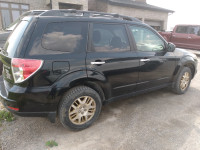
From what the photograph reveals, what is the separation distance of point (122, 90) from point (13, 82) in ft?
6.02

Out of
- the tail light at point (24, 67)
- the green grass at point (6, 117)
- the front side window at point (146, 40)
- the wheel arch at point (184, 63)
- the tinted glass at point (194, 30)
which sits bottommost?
the green grass at point (6, 117)

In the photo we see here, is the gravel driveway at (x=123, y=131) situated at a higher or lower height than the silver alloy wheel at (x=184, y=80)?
lower

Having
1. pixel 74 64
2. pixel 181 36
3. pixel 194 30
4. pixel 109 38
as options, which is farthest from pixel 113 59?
pixel 181 36

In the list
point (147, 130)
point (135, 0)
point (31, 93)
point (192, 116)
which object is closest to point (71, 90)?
point (31, 93)

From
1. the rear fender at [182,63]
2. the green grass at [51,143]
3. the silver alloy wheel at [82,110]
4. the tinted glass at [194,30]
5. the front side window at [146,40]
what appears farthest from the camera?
the tinted glass at [194,30]

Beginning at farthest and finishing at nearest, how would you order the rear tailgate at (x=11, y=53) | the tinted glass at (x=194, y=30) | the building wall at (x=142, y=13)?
the building wall at (x=142, y=13), the tinted glass at (x=194, y=30), the rear tailgate at (x=11, y=53)

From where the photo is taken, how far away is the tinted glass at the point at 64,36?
2.27 metres

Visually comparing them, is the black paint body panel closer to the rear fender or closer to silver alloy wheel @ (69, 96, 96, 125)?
silver alloy wheel @ (69, 96, 96, 125)

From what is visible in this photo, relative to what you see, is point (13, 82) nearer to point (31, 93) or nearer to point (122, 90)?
point (31, 93)

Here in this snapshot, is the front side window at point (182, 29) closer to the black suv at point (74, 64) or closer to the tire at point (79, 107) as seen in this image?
the black suv at point (74, 64)

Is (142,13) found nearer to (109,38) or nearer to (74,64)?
(109,38)

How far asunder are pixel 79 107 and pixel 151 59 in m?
1.76

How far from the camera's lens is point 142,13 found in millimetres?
18203

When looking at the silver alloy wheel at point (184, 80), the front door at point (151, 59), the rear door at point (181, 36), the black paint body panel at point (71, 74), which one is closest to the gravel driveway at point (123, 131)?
the black paint body panel at point (71, 74)
